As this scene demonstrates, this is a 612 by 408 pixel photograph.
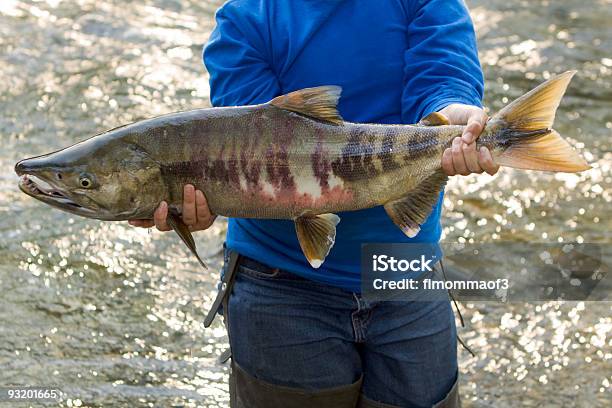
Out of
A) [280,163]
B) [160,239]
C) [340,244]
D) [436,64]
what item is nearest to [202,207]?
[280,163]

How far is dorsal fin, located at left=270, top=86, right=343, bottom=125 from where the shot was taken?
2.75m

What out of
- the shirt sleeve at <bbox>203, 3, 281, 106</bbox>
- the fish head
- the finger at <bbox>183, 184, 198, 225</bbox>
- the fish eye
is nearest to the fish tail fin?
the shirt sleeve at <bbox>203, 3, 281, 106</bbox>

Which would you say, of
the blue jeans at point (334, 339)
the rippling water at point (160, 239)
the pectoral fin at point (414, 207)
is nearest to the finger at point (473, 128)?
the pectoral fin at point (414, 207)

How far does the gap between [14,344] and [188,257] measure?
1101 millimetres

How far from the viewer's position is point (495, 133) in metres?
2.72

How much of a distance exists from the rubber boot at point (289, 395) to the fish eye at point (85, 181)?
77 cm

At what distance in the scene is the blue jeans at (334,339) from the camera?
9.74 feet

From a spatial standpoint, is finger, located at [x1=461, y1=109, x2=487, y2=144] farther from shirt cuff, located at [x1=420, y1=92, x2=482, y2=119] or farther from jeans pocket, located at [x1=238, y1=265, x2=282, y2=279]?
jeans pocket, located at [x1=238, y1=265, x2=282, y2=279]

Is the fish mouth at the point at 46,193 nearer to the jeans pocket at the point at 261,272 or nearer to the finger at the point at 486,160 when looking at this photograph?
the jeans pocket at the point at 261,272

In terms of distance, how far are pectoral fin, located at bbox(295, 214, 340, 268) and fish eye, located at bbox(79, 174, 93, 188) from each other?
0.57 m

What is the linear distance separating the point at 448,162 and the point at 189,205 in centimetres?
70

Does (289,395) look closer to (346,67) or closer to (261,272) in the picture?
(261,272)

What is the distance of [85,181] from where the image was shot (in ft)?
8.94

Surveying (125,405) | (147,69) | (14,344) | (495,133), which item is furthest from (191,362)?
(147,69)
